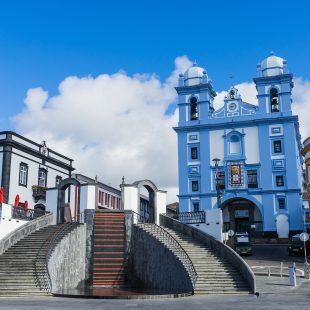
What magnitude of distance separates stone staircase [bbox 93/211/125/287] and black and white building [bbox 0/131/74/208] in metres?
12.6

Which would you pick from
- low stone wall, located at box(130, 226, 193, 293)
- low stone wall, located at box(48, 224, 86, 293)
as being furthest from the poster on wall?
low stone wall, located at box(48, 224, 86, 293)

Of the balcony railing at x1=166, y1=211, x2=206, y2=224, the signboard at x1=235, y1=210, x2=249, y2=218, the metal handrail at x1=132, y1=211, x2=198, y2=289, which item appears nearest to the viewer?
the metal handrail at x1=132, y1=211, x2=198, y2=289

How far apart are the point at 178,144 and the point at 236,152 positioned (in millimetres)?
6845

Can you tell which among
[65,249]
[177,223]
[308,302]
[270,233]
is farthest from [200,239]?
[270,233]

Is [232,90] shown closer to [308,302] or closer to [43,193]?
[43,193]

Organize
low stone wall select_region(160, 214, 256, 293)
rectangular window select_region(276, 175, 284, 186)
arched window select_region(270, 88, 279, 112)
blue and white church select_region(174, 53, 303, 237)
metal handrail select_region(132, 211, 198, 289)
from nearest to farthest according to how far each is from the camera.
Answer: low stone wall select_region(160, 214, 256, 293), metal handrail select_region(132, 211, 198, 289), blue and white church select_region(174, 53, 303, 237), rectangular window select_region(276, 175, 284, 186), arched window select_region(270, 88, 279, 112)

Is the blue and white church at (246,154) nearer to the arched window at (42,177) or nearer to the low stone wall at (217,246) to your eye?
the arched window at (42,177)

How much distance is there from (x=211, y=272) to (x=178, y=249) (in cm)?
293

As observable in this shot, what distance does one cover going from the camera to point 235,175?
5188cm

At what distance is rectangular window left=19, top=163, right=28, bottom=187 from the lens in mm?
39244

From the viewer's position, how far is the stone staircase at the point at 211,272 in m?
19.5

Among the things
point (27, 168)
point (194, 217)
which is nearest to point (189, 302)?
point (194, 217)

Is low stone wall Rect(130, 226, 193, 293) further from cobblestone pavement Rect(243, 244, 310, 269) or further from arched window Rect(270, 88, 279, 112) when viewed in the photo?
arched window Rect(270, 88, 279, 112)

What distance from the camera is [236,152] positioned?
53.0 m
